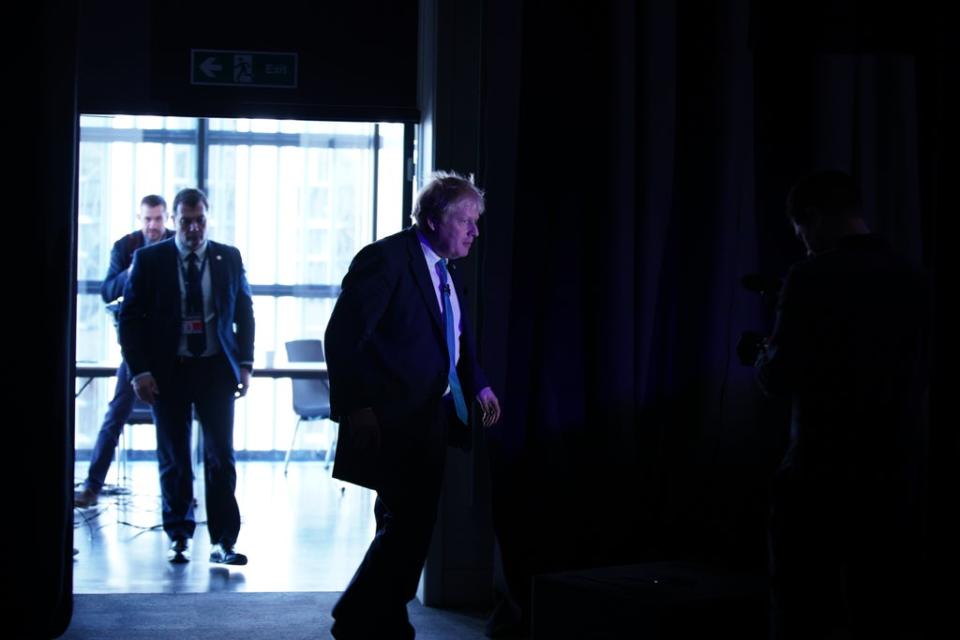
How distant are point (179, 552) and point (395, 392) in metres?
2.08

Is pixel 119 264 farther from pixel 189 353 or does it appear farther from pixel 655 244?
pixel 655 244

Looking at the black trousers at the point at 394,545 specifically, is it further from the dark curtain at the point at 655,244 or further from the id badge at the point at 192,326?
the id badge at the point at 192,326

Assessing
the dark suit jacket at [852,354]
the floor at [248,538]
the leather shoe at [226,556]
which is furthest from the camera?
the leather shoe at [226,556]

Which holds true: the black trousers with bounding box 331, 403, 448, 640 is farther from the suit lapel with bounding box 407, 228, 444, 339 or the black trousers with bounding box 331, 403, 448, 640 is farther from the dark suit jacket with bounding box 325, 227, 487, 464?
the suit lapel with bounding box 407, 228, 444, 339

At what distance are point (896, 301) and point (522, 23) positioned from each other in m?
1.80

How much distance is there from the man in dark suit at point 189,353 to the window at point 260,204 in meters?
3.07

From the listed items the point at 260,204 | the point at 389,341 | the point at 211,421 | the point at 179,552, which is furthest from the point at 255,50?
the point at 260,204

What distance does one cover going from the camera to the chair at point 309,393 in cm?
694

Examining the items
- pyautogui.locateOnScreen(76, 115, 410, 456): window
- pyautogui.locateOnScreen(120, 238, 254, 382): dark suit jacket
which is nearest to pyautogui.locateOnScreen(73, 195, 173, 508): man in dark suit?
pyautogui.locateOnScreen(120, 238, 254, 382): dark suit jacket

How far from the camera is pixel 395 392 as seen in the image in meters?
3.07

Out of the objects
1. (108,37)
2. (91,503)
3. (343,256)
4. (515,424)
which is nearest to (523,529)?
(515,424)

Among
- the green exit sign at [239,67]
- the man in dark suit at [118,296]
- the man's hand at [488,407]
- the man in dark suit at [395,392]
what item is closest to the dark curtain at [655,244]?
the man's hand at [488,407]

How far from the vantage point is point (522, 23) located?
3701 millimetres

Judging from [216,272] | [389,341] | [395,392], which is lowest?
[395,392]
